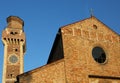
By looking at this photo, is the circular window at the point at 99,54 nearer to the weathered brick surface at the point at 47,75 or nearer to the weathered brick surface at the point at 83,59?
the weathered brick surface at the point at 83,59

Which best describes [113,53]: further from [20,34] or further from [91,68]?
[20,34]

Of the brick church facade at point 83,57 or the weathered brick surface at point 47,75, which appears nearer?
the weathered brick surface at point 47,75

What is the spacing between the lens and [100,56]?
1589 cm

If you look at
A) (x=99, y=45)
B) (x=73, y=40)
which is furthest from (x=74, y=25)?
(x=99, y=45)

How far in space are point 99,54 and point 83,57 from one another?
1.56 metres

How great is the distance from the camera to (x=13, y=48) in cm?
3984

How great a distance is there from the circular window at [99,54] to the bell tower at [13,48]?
22.7 meters

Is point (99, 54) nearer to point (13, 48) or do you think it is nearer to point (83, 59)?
point (83, 59)

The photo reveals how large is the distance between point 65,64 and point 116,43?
509 centimetres

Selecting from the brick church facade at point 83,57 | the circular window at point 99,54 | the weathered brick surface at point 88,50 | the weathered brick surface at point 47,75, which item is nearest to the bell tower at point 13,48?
the brick church facade at point 83,57

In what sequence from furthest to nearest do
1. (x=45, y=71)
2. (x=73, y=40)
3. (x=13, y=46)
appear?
1. (x=13, y=46)
2. (x=73, y=40)
3. (x=45, y=71)

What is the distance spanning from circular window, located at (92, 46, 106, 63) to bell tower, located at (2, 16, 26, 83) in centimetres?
2273

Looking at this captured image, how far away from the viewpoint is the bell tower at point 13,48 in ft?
121

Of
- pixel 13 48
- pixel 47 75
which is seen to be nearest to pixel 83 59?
pixel 47 75
